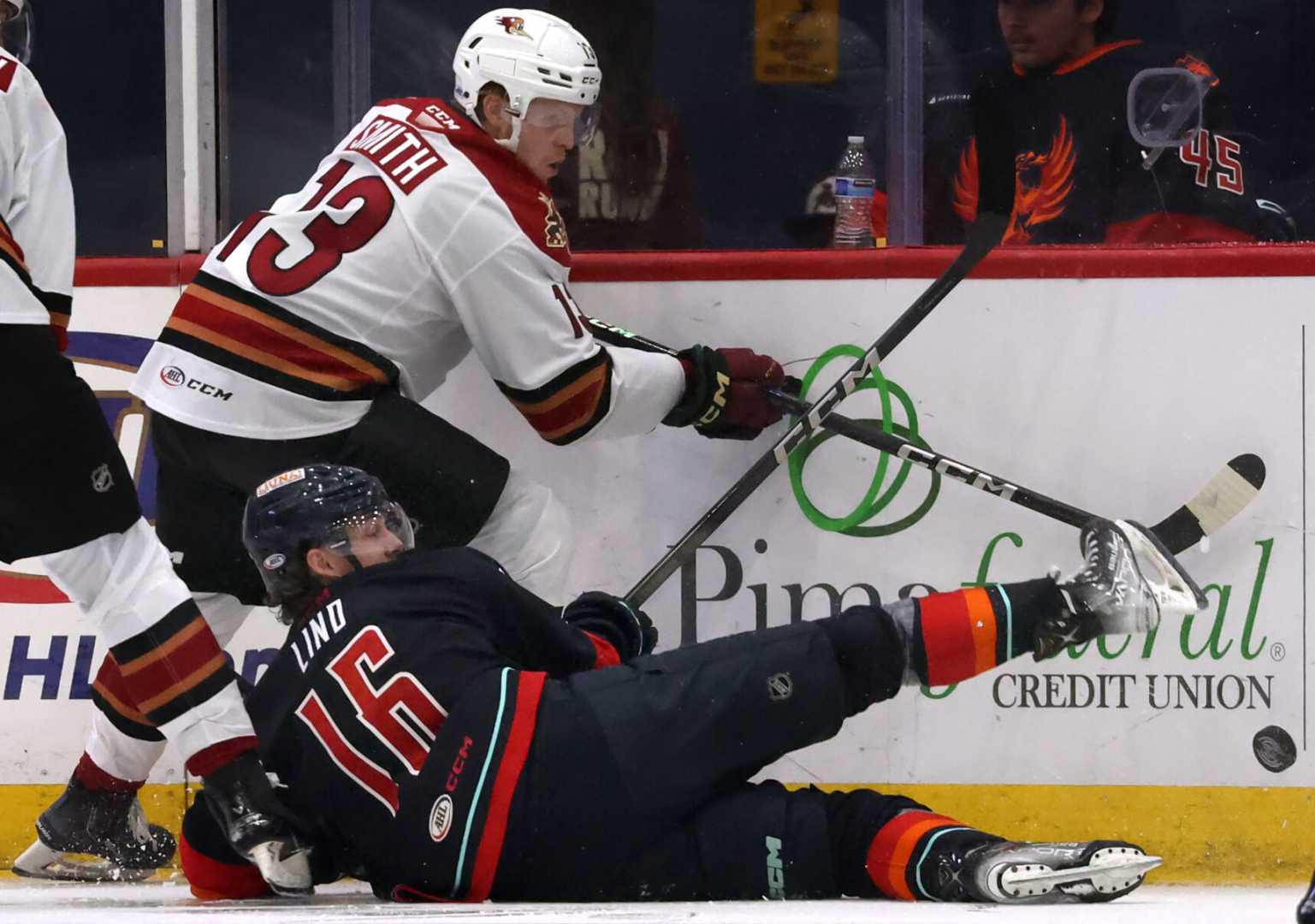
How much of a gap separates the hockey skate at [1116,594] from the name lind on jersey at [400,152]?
Answer: 3.94 ft

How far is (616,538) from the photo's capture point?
320 centimetres

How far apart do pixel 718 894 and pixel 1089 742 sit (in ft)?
3.58

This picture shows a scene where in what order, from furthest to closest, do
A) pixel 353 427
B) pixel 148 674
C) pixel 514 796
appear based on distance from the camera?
pixel 353 427 < pixel 148 674 < pixel 514 796

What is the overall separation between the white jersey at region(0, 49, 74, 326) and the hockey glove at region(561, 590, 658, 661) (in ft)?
2.82

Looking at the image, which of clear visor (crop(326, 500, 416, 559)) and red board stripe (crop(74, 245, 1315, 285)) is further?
red board stripe (crop(74, 245, 1315, 285))

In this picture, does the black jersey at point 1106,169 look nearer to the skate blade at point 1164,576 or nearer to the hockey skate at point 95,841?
the skate blade at point 1164,576

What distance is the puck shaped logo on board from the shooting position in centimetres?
306

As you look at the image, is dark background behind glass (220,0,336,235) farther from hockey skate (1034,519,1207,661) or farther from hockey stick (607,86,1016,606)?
hockey skate (1034,519,1207,661)

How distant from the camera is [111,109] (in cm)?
332

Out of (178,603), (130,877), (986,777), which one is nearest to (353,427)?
(178,603)

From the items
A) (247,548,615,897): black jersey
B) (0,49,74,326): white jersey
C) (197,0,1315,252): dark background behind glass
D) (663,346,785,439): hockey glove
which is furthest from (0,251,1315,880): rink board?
(247,548,615,897): black jersey

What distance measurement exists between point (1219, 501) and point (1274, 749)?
435mm

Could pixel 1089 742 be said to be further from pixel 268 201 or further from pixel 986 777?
pixel 268 201

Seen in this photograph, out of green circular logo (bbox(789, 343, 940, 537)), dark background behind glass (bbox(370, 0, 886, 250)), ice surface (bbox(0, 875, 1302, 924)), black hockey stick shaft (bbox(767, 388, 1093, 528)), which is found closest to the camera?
ice surface (bbox(0, 875, 1302, 924))
